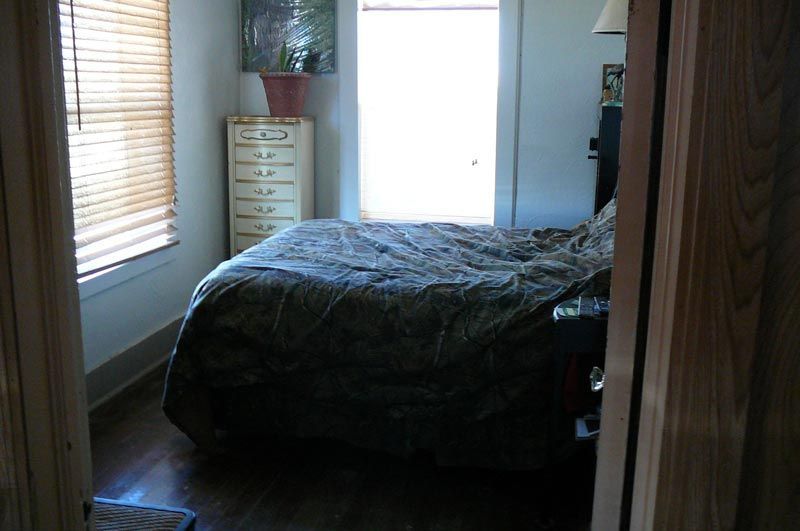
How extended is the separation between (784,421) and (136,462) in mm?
2561

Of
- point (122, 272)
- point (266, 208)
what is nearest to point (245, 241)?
point (266, 208)

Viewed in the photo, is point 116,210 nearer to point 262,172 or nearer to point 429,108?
point 262,172

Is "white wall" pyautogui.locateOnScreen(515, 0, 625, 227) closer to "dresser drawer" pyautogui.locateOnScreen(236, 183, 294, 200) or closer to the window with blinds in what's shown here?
"dresser drawer" pyautogui.locateOnScreen(236, 183, 294, 200)

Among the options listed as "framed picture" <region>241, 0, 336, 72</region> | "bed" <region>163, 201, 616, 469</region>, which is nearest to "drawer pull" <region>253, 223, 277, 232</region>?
"framed picture" <region>241, 0, 336, 72</region>

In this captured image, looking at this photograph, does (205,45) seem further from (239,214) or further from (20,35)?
(20,35)

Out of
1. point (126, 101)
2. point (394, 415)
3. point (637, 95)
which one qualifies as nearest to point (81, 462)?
point (637, 95)

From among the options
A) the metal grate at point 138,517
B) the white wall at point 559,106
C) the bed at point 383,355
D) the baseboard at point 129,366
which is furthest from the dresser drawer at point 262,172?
the metal grate at point 138,517

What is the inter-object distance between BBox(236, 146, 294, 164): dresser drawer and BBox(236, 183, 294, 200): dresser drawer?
0.14 m

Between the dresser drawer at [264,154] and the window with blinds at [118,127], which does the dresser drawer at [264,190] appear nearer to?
the dresser drawer at [264,154]

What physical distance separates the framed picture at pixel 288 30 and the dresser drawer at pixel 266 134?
518 millimetres

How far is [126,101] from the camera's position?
11.9 ft

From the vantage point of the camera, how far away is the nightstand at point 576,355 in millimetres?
2227

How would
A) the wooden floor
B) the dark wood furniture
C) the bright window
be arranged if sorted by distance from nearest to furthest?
the wooden floor
the dark wood furniture
the bright window

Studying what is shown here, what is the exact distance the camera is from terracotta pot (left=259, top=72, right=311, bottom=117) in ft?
15.3
